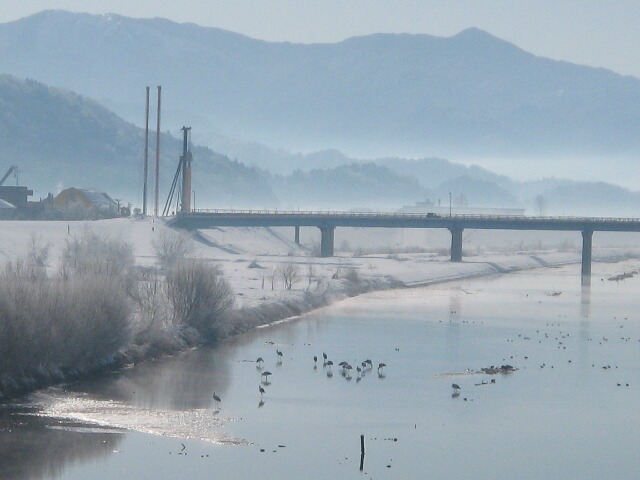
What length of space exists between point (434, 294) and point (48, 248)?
89.1ft

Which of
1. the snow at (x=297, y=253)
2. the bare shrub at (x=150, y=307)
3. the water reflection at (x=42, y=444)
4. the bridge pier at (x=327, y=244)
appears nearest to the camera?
the water reflection at (x=42, y=444)

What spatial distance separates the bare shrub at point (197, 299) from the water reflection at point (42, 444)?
16084 millimetres

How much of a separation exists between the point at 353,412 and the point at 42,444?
9.63 m

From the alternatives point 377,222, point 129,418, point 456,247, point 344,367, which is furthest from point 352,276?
point 129,418

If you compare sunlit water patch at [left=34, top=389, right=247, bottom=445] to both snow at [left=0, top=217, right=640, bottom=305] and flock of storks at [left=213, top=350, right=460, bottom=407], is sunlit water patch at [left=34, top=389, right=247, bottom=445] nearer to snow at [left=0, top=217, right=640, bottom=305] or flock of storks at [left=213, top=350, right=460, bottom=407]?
flock of storks at [left=213, top=350, right=460, bottom=407]

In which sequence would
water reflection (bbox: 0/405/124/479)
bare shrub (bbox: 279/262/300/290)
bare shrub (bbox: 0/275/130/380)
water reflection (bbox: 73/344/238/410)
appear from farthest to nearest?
1. bare shrub (bbox: 279/262/300/290)
2. water reflection (bbox: 73/344/238/410)
3. bare shrub (bbox: 0/275/130/380)
4. water reflection (bbox: 0/405/124/479)

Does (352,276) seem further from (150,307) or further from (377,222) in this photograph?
(150,307)

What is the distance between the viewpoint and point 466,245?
158000 millimetres

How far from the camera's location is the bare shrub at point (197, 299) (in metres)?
52.2

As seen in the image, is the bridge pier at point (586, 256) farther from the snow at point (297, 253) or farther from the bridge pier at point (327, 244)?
the bridge pier at point (327, 244)

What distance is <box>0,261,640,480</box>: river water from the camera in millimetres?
31469

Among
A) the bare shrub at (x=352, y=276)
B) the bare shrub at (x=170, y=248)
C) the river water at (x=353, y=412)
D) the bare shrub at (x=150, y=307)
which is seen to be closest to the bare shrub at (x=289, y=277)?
the bare shrub at (x=352, y=276)

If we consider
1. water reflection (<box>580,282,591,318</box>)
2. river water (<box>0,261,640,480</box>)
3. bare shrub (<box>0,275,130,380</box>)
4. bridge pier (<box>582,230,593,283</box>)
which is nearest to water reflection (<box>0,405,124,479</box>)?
river water (<box>0,261,640,480</box>)

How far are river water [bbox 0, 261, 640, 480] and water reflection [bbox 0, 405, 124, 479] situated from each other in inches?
2.2
